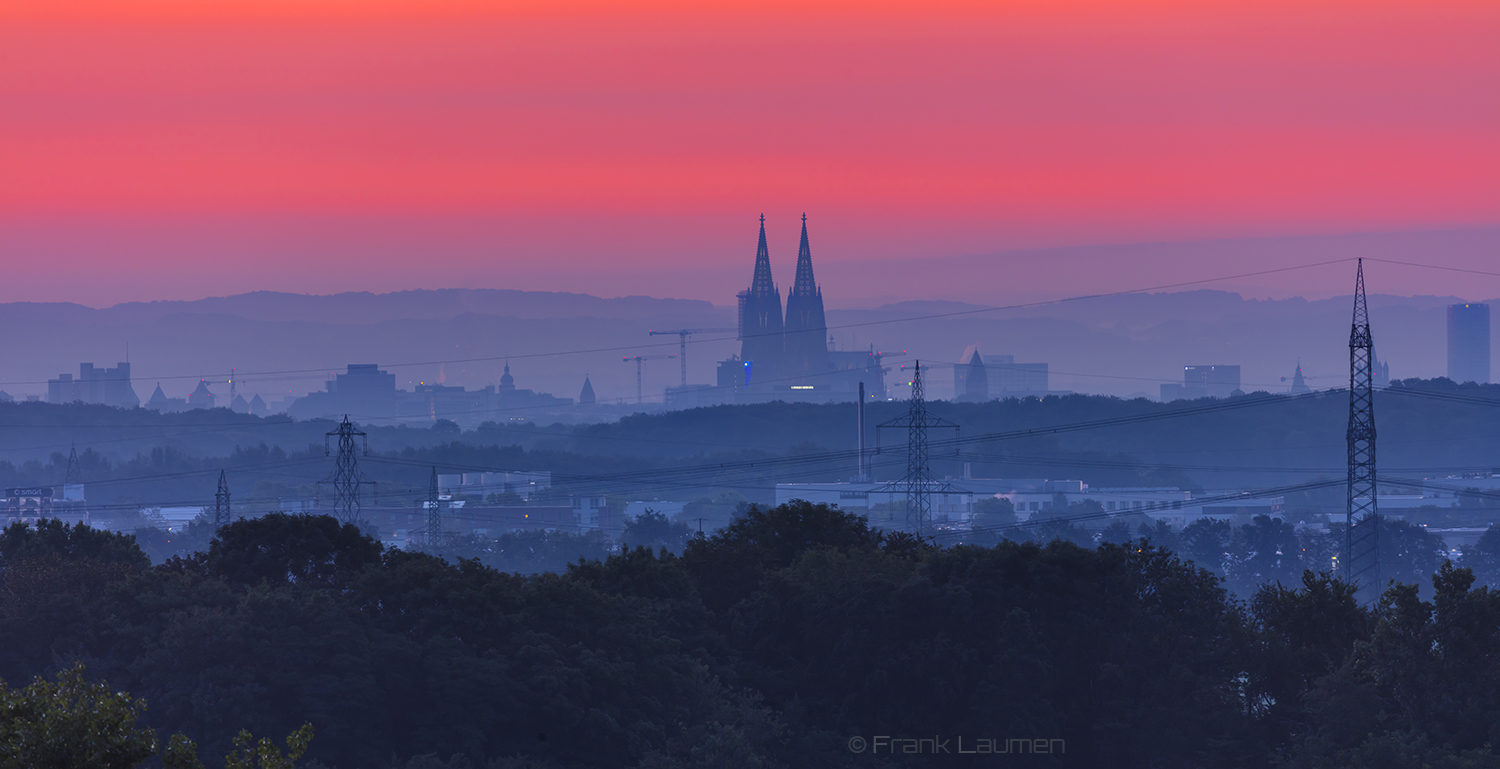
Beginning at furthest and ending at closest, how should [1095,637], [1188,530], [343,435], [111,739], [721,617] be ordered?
1. [1188,530]
2. [343,435]
3. [721,617]
4. [1095,637]
5. [111,739]

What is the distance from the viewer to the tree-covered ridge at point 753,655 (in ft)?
106

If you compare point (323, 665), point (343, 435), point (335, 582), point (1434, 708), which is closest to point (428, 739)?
point (323, 665)

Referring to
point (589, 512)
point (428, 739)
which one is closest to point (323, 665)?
point (428, 739)

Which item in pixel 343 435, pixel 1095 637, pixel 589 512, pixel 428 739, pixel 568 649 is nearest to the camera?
pixel 428 739

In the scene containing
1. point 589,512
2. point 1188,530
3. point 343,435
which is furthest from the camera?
point 589,512

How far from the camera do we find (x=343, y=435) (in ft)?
258

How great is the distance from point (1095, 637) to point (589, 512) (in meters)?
153

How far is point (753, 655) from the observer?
134ft

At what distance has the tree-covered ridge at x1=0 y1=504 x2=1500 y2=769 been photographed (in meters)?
32.3

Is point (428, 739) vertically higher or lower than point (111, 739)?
lower

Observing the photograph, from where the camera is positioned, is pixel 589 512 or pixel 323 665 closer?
pixel 323 665

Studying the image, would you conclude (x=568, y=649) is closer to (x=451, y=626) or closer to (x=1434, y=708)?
(x=451, y=626)

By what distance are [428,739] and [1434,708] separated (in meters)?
21.0

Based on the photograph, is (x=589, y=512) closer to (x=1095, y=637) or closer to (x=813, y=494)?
(x=813, y=494)
